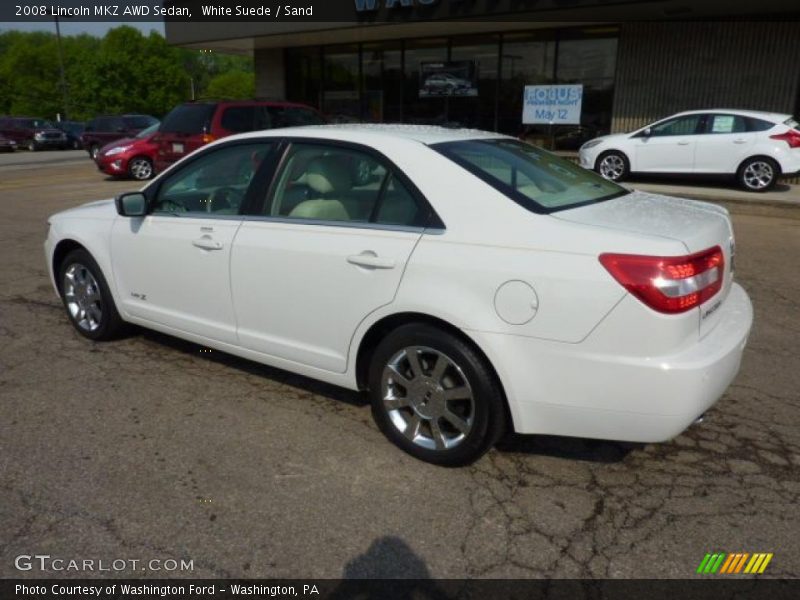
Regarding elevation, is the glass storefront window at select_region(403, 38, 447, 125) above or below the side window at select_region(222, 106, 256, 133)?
above

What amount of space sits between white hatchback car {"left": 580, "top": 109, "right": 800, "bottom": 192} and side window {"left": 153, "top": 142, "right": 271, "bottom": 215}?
11093 millimetres

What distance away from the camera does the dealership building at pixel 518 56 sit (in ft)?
46.7

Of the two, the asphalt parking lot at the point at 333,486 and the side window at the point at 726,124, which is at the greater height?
the side window at the point at 726,124

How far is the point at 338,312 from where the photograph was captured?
3.24 metres

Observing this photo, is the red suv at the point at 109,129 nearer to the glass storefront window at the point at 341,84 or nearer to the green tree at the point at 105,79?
the glass storefront window at the point at 341,84

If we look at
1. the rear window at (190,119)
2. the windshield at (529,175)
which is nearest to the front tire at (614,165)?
the rear window at (190,119)

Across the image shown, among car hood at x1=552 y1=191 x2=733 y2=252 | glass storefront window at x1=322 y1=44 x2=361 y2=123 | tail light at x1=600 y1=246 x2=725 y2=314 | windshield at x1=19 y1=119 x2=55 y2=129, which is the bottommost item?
windshield at x1=19 y1=119 x2=55 y2=129

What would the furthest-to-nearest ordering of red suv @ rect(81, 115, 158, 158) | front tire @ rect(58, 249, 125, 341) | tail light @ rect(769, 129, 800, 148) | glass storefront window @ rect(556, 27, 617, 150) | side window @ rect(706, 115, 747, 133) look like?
red suv @ rect(81, 115, 158, 158), glass storefront window @ rect(556, 27, 617, 150), side window @ rect(706, 115, 747, 133), tail light @ rect(769, 129, 800, 148), front tire @ rect(58, 249, 125, 341)

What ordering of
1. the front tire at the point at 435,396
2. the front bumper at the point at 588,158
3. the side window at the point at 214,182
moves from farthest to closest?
1. the front bumper at the point at 588,158
2. the side window at the point at 214,182
3. the front tire at the point at 435,396

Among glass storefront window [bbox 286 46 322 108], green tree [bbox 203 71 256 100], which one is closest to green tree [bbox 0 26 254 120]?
green tree [bbox 203 71 256 100]

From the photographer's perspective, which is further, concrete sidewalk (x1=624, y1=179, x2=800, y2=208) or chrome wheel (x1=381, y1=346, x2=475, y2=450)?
concrete sidewalk (x1=624, y1=179, x2=800, y2=208)

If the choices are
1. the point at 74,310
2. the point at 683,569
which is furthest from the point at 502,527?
the point at 74,310

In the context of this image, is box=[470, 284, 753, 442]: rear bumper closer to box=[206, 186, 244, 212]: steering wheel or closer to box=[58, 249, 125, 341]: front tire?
box=[206, 186, 244, 212]: steering wheel

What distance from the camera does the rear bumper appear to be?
2572mm
